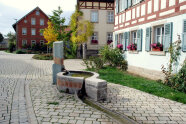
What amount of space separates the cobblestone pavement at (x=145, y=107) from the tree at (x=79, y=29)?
18658mm

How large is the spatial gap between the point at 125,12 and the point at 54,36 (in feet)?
49.8

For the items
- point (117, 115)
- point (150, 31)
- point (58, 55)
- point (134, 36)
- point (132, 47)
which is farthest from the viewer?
point (134, 36)

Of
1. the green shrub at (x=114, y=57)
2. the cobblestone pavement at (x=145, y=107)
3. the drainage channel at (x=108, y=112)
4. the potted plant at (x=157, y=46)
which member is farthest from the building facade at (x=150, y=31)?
the drainage channel at (x=108, y=112)

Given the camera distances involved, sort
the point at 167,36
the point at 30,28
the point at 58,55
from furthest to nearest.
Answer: the point at 30,28, the point at 167,36, the point at 58,55

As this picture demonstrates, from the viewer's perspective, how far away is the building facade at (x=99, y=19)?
27117mm

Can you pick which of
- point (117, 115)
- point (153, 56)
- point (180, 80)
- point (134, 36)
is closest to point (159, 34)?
point (153, 56)

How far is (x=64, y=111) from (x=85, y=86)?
63.4 inches

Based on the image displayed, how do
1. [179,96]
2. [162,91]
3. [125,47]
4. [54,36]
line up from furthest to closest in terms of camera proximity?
[54,36] < [125,47] < [162,91] < [179,96]

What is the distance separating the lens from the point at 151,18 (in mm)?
10750

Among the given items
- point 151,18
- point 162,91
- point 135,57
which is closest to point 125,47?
point 135,57

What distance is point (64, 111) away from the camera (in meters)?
4.97

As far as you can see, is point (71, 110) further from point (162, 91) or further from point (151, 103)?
point (162, 91)

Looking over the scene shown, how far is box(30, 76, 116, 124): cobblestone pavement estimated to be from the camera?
A: 4.37 metres

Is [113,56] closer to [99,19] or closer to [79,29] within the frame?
[79,29]
